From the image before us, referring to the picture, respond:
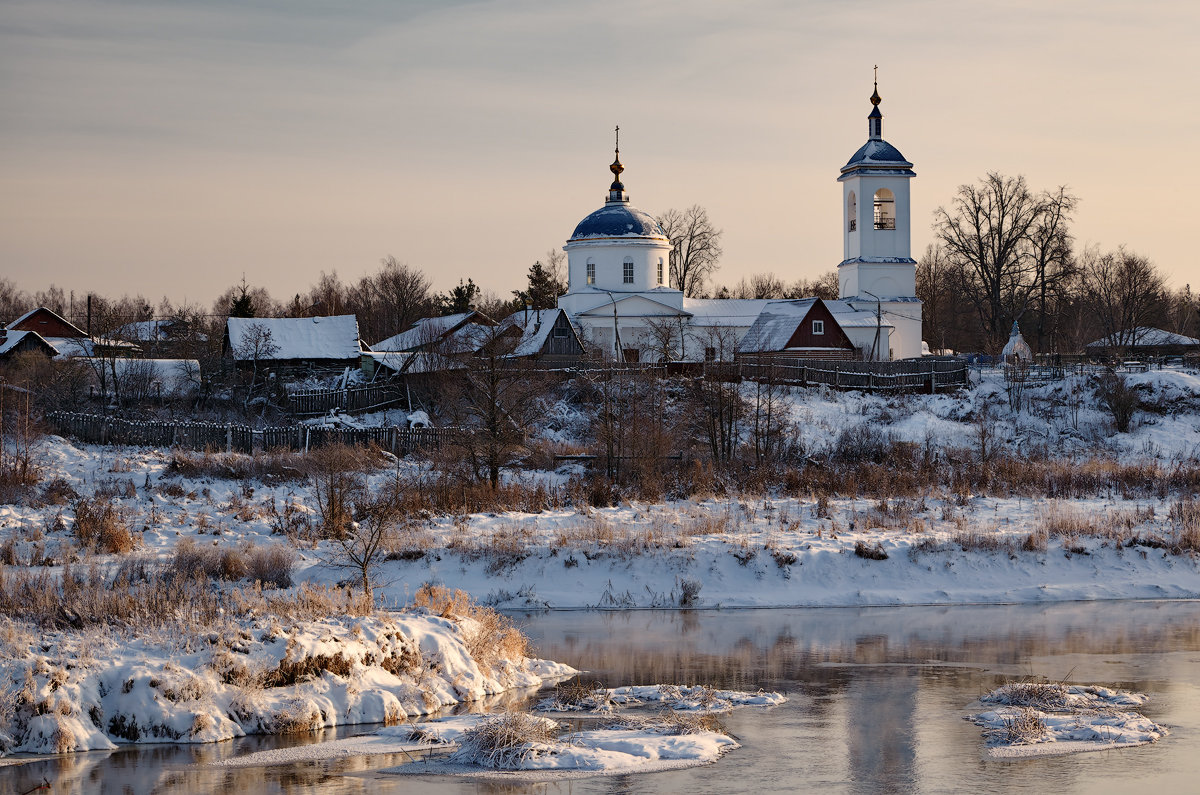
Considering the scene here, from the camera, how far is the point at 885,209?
66062 mm

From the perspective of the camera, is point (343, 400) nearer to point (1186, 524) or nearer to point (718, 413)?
point (718, 413)

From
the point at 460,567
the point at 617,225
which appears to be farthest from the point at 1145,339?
the point at 460,567

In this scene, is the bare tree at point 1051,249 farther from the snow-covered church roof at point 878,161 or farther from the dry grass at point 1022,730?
the dry grass at point 1022,730

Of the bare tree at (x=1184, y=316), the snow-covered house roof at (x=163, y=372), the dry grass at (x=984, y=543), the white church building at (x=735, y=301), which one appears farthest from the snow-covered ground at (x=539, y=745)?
the bare tree at (x=1184, y=316)

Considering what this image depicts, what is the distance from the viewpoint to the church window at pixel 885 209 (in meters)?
65.9

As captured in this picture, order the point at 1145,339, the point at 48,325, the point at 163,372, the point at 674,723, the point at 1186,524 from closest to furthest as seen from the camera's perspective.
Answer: the point at 674,723
the point at 1186,524
the point at 163,372
the point at 48,325
the point at 1145,339

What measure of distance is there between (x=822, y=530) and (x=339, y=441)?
1535 centimetres

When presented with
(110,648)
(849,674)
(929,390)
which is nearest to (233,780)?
(110,648)

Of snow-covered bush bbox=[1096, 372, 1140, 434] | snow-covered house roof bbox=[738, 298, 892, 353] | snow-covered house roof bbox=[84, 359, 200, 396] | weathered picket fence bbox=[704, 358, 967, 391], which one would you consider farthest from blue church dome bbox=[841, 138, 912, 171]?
snow-covered house roof bbox=[84, 359, 200, 396]

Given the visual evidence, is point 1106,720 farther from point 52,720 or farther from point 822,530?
point 822,530

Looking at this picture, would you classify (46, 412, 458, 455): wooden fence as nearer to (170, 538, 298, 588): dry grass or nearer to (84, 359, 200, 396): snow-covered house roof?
(170, 538, 298, 588): dry grass

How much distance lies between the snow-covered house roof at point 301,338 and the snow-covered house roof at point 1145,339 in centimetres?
4554

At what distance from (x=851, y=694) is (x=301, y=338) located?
142 feet

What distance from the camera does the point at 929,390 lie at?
51094 millimetres
